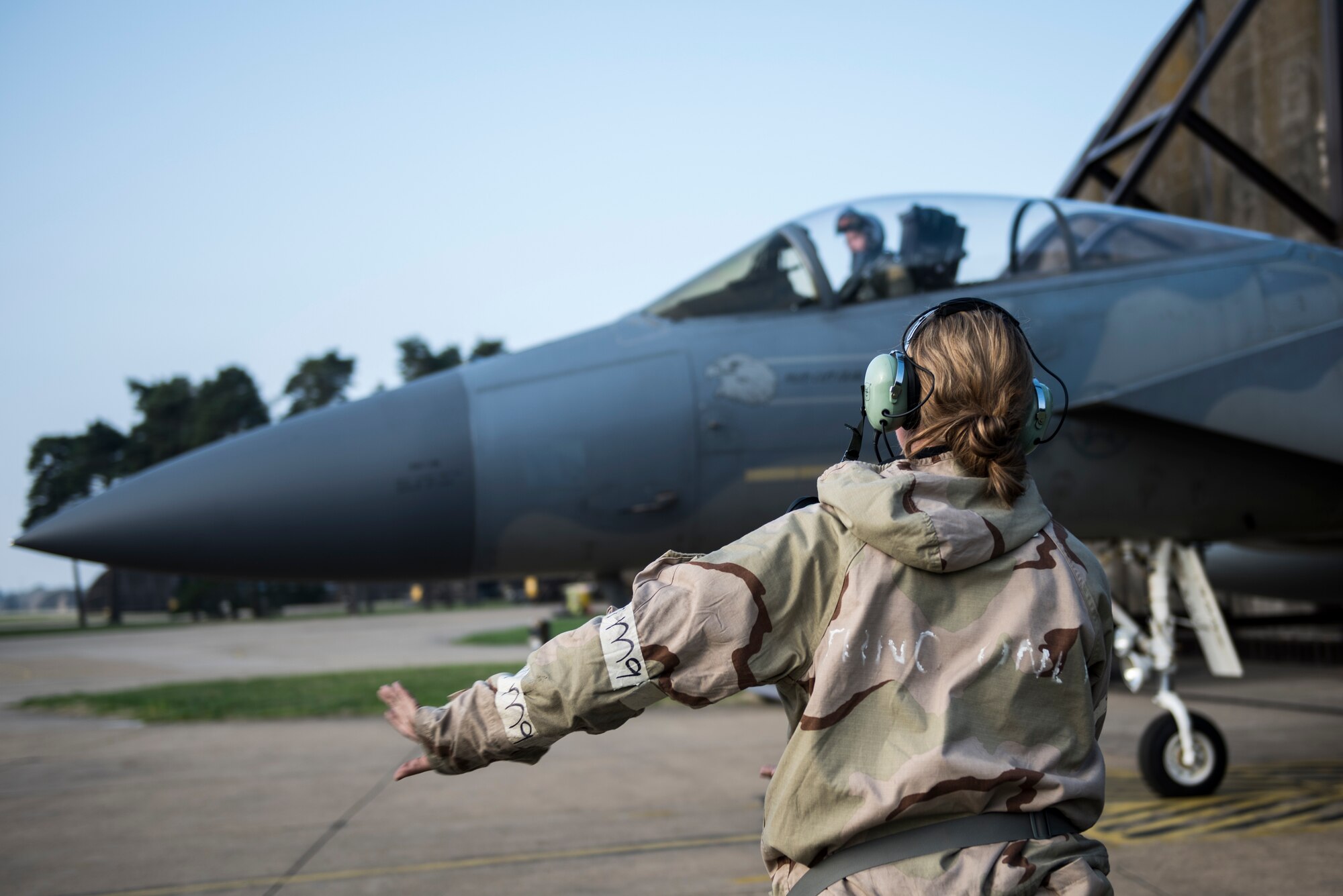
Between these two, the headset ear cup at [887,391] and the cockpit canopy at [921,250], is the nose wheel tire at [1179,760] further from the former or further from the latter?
the headset ear cup at [887,391]

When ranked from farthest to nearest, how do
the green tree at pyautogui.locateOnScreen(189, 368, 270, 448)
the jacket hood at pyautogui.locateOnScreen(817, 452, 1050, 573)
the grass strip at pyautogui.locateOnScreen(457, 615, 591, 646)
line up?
the green tree at pyautogui.locateOnScreen(189, 368, 270, 448)
the grass strip at pyautogui.locateOnScreen(457, 615, 591, 646)
the jacket hood at pyautogui.locateOnScreen(817, 452, 1050, 573)

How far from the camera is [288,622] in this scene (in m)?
35.1

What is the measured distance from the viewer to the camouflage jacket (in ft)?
4.25

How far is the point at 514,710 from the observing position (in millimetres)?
1366

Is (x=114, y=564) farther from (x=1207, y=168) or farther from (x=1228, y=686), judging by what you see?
(x=1207, y=168)

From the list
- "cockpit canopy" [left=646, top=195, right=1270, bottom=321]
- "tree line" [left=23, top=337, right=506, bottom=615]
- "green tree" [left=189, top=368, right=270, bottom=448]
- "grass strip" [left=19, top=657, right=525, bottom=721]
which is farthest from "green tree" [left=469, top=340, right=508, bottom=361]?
"cockpit canopy" [left=646, top=195, right=1270, bottom=321]

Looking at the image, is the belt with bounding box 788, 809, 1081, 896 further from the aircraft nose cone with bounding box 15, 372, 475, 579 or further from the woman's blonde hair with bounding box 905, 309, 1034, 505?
the aircraft nose cone with bounding box 15, 372, 475, 579

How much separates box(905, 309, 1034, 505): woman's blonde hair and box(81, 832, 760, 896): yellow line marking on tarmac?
3.64 m

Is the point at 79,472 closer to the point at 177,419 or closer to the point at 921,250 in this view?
the point at 177,419

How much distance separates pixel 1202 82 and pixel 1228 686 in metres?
6.11

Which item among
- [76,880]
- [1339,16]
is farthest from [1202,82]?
[76,880]

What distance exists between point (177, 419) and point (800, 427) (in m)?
45.6

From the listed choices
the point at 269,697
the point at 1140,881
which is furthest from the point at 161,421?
the point at 1140,881

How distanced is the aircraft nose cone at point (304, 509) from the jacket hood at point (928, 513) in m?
2.86
